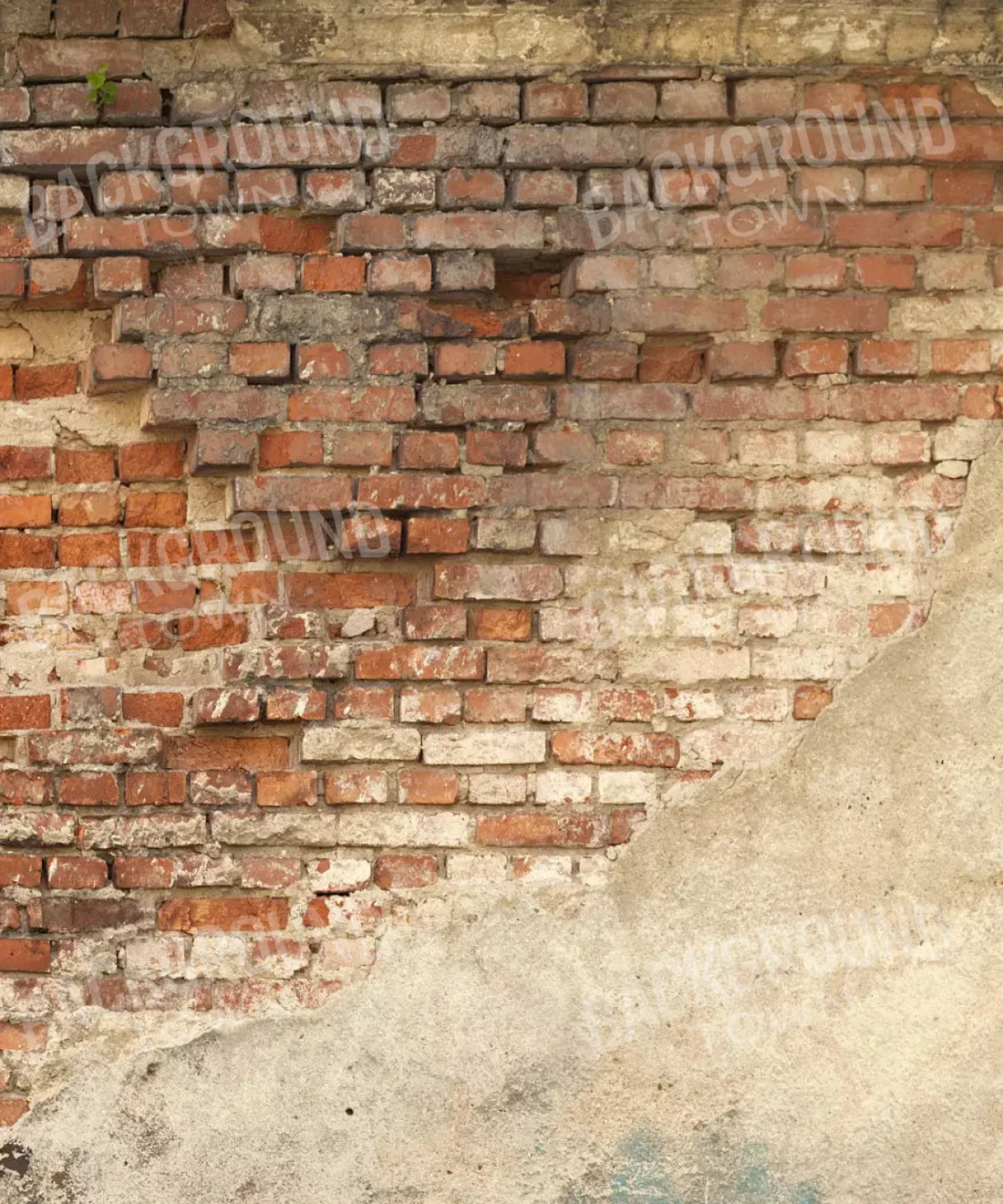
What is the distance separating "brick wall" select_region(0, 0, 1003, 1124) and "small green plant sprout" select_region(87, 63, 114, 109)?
3 centimetres

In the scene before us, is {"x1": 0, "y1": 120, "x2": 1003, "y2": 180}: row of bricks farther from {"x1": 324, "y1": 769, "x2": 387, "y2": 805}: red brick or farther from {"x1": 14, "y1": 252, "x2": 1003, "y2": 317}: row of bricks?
{"x1": 324, "y1": 769, "x2": 387, "y2": 805}: red brick

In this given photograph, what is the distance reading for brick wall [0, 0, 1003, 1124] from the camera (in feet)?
8.76

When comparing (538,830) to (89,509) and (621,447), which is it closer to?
(621,447)

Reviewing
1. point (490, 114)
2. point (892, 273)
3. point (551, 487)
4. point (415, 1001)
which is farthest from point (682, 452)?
point (415, 1001)

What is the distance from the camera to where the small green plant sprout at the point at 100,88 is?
8.75ft

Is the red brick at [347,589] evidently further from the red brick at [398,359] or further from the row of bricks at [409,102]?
the row of bricks at [409,102]

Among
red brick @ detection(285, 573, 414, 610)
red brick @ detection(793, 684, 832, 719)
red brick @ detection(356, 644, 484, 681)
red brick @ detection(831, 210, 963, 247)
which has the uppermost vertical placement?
red brick @ detection(831, 210, 963, 247)

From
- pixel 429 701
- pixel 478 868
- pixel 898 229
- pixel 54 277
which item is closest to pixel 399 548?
pixel 429 701

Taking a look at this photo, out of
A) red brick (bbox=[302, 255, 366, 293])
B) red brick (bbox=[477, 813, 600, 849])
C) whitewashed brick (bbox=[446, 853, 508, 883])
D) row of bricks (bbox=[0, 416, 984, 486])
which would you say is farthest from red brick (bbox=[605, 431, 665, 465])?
whitewashed brick (bbox=[446, 853, 508, 883])

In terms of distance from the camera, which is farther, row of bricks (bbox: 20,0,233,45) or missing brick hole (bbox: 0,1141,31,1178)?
row of bricks (bbox: 20,0,233,45)

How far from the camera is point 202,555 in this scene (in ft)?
8.93

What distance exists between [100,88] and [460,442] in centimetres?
94

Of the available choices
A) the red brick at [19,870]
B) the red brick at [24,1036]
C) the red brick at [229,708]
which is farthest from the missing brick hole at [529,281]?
the red brick at [24,1036]

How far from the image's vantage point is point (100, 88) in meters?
2.67
